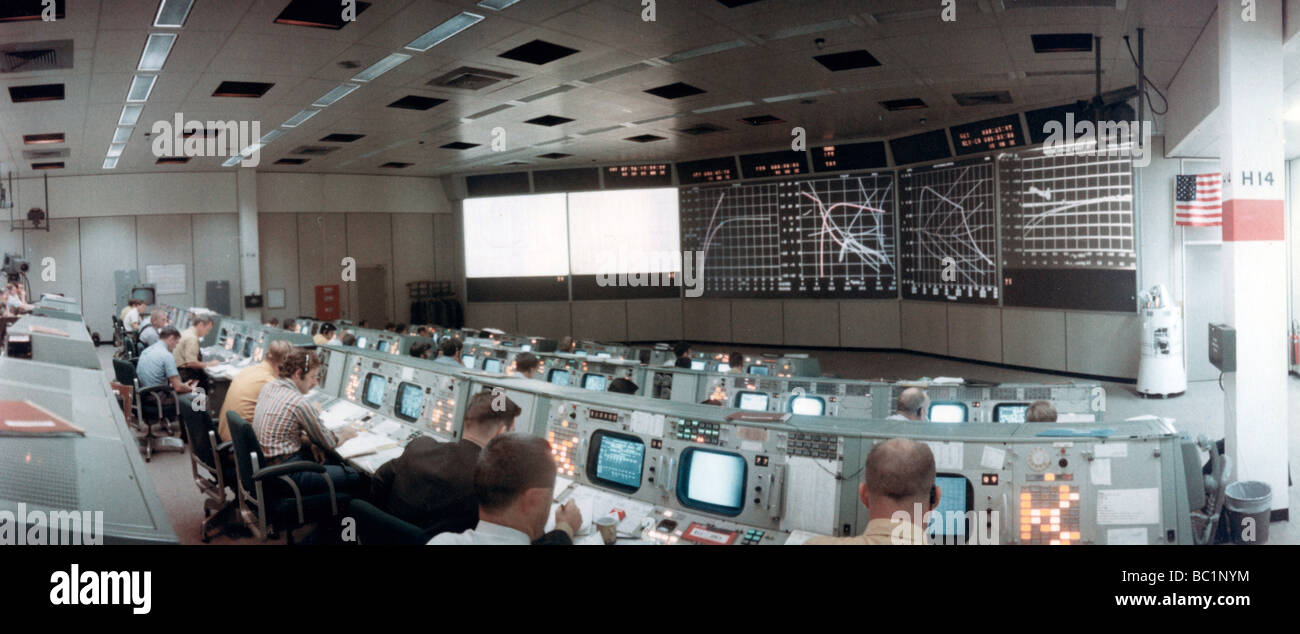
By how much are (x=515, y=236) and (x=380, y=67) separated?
23.7 feet

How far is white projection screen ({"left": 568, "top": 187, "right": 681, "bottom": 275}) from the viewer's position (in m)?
12.4

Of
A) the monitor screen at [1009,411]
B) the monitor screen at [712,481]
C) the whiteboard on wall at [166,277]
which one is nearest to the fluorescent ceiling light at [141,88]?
the monitor screen at [712,481]

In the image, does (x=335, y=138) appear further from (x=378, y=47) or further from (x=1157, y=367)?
(x=1157, y=367)

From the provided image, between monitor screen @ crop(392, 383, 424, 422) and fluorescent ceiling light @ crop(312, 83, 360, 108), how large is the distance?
3.93 metres

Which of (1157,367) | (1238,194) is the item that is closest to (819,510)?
(1238,194)

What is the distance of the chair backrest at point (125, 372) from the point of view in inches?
231

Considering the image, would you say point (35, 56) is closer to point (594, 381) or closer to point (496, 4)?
point (496, 4)

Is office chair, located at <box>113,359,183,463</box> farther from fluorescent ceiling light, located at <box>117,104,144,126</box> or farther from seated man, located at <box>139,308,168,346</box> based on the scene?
fluorescent ceiling light, located at <box>117,104,144,126</box>

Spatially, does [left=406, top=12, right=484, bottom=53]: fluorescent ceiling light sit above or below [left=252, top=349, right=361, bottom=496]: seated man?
above

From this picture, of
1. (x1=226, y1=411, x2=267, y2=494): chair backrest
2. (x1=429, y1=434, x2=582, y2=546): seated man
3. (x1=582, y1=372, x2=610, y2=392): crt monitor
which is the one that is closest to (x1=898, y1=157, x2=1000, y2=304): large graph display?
(x1=582, y1=372, x2=610, y2=392): crt monitor

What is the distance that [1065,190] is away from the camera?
794 cm

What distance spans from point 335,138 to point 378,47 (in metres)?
4.37

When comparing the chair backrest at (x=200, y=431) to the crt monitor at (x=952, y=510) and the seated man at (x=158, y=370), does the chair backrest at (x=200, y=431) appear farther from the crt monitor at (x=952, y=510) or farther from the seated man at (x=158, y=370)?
the crt monitor at (x=952, y=510)
